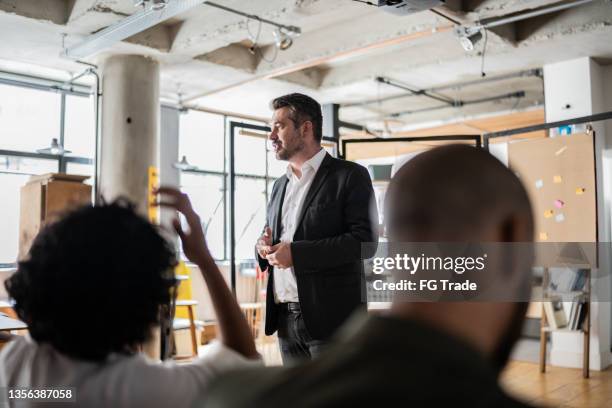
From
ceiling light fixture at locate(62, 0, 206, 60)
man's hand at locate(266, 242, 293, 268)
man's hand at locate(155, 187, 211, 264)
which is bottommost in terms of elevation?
man's hand at locate(266, 242, 293, 268)

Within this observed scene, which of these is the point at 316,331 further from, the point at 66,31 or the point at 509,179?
the point at 66,31

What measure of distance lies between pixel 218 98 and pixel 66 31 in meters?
2.58

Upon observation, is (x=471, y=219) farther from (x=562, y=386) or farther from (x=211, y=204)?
(x=211, y=204)

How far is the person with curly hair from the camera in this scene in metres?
0.85

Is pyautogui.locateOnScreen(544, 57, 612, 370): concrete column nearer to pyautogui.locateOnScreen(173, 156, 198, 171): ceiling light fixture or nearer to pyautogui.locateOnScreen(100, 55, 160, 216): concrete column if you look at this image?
pyautogui.locateOnScreen(100, 55, 160, 216): concrete column

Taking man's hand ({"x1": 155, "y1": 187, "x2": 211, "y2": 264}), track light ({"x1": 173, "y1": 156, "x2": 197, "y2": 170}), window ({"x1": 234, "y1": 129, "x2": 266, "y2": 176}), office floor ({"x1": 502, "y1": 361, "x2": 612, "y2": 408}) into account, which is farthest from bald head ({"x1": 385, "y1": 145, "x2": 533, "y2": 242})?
window ({"x1": 234, "y1": 129, "x2": 266, "y2": 176})

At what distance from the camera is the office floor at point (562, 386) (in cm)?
422

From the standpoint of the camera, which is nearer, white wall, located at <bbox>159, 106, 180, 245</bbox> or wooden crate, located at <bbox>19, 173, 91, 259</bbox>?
wooden crate, located at <bbox>19, 173, 91, 259</bbox>

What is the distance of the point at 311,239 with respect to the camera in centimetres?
223

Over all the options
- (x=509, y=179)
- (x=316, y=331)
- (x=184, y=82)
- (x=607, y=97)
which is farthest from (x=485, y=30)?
(x=509, y=179)

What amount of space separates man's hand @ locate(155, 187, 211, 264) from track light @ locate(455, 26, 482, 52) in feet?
14.1

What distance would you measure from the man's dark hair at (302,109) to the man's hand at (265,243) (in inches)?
17.7

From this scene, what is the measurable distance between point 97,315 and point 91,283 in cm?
5

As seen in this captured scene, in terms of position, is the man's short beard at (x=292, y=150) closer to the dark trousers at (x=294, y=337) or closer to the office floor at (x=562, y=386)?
the dark trousers at (x=294, y=337)
